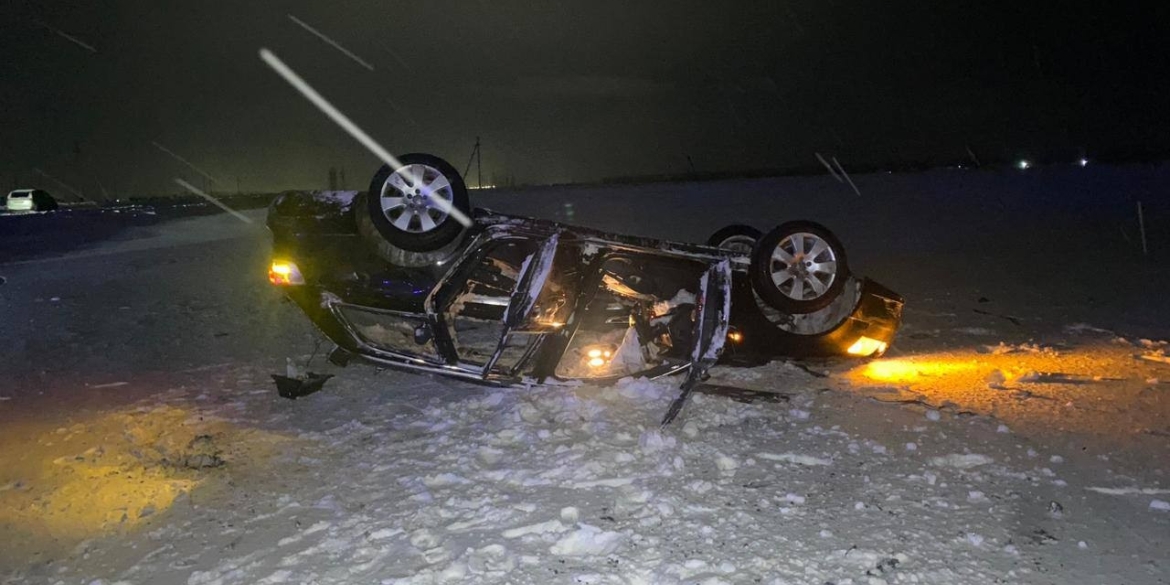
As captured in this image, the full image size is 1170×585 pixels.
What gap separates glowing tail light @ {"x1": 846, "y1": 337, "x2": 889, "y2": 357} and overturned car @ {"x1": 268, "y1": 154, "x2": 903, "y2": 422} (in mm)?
147

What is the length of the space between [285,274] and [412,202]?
3.56 feet

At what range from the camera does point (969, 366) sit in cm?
631

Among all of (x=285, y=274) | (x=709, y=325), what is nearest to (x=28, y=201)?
(x=285, y=274)

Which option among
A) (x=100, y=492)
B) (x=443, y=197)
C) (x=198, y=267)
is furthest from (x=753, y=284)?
(x=198, y=267)

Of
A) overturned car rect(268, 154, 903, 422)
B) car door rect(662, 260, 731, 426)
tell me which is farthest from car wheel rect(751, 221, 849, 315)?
car door rect(662, 260, 731, 426)

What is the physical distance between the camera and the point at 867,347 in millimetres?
6258

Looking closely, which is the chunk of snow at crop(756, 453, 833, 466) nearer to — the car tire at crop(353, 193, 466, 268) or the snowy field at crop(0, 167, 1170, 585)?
the snowy field at crop(0, 167, 1170, 585)

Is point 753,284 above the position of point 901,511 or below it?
above

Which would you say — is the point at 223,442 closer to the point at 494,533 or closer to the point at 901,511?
the point at 494,533

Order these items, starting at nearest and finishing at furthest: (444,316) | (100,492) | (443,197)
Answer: (100,492) < (444,316) < (443,197)

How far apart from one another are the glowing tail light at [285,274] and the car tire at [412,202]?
61cm

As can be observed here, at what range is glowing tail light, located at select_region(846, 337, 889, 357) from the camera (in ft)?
20.3

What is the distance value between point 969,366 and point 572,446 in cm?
392

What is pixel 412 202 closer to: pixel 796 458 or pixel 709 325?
pixel 709 325
